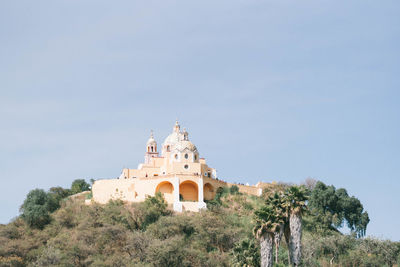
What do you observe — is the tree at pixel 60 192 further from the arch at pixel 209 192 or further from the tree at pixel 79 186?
the arch at pixel 209 192

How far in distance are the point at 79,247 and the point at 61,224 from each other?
9.23 metres

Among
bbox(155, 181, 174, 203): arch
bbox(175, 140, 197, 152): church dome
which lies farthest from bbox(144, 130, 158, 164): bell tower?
bbox(155, 181, 174, 203): arch

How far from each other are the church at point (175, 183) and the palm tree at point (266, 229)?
23.4 m

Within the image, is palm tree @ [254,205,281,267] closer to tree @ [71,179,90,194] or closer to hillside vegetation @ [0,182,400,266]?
hillside vegetation @ [0,182,400,266]

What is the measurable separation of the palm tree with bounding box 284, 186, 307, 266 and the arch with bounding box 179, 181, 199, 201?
2537 cm

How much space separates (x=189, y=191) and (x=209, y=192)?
250cm

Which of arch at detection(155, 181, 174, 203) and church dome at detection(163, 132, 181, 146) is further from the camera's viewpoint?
church dome at detection(163, 132, 181, 146)

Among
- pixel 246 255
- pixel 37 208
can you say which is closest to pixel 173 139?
pixel 37 208

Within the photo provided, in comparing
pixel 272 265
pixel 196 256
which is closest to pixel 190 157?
pixel 196 256

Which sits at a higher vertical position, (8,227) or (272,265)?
(8,227)

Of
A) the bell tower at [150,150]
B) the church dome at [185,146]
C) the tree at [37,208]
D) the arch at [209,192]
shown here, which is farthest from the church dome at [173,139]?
the tree at [37,208]

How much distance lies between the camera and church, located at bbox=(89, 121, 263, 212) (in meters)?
70.8

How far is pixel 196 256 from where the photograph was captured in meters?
57.4

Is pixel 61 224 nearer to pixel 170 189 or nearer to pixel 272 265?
pixel 170 189
